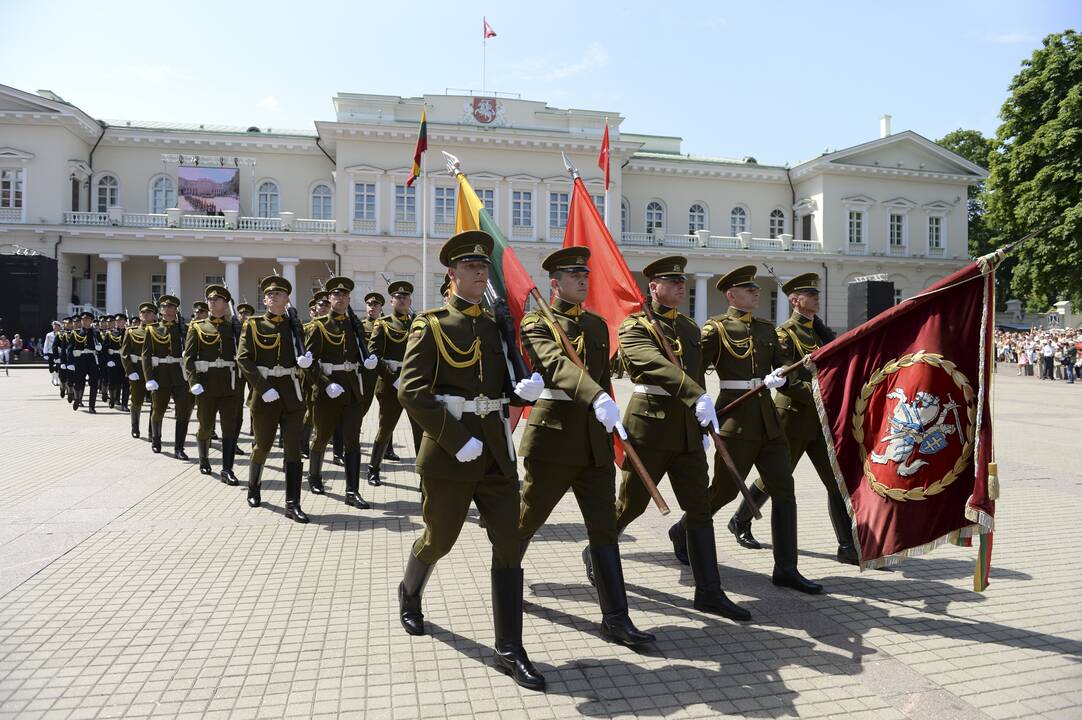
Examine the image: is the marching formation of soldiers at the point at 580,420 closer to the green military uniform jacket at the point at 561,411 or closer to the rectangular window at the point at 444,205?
the green military uniform jacket at the point at 561,411

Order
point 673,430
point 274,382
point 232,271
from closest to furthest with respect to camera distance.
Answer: point 673,430
point 274,382
point 232,271

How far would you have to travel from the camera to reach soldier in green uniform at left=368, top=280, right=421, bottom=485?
895 centimetres

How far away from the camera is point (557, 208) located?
139 feet

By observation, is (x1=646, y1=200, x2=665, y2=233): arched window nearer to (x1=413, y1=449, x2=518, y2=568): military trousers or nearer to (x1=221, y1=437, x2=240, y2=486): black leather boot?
(x1=221, y1=437, x2=240, y2=486): black leather boot

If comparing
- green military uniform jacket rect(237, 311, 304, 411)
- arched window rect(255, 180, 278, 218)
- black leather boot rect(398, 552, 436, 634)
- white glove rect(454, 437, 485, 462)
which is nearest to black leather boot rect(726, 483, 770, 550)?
black leather boot rect(398, 552, 436, 634)

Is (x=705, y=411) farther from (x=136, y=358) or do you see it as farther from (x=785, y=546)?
(x=136, y=358)

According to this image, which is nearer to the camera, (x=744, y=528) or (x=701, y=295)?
(x=744, y=528)

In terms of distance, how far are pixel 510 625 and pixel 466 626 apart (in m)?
0.73

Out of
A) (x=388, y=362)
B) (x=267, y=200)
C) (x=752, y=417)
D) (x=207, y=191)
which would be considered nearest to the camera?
(x=752, y=417)

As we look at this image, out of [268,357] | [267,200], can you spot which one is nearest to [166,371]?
[268,357]

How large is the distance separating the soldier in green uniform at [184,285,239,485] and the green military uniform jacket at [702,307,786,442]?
600 centimetres


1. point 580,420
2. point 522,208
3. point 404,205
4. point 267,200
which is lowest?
point 580,420

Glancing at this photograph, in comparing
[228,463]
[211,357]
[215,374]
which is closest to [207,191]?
[211,357]

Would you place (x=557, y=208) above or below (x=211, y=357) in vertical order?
above
